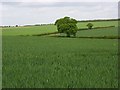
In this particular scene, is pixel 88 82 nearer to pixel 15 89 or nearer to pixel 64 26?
pixel 15 89

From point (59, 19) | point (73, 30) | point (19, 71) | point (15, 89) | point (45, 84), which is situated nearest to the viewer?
point (15, 89)

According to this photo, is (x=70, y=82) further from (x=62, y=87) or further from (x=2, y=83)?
(x=2, y=83)

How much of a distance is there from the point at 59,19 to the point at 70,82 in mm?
78109

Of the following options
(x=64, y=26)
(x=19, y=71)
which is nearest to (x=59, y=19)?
(x=64, y=26)

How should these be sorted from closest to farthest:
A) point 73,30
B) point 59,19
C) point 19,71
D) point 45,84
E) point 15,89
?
point 15,89 < point 45,84 < point 19,71 < point 73,30 < point 59,19

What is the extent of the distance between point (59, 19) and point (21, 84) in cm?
7868

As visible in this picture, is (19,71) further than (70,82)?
Yes

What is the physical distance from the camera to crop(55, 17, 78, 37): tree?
80.6 meters

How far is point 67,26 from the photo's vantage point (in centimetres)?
8212

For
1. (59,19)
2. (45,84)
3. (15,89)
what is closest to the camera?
(15,89)

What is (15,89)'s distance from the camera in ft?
30.8

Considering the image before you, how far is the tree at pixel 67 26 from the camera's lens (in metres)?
80.6

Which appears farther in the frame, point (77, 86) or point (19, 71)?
point (19, 71)

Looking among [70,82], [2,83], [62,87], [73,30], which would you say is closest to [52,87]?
[62,87]
